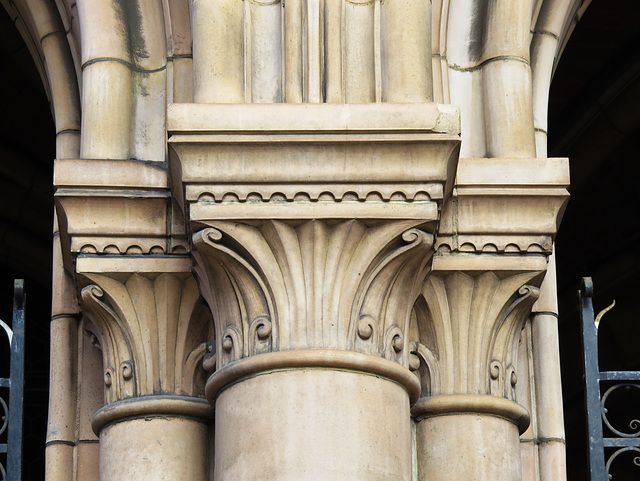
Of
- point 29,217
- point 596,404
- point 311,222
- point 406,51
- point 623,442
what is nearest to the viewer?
point 311,222

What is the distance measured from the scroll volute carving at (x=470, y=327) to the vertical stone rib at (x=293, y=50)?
622 mm

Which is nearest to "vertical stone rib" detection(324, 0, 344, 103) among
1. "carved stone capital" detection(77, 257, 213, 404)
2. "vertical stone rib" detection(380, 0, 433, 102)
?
"vertical stone rib" detection(380, 0, 433, 102)

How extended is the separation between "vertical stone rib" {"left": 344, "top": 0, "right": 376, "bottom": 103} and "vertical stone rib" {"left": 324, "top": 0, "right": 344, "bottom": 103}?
0.07 ft

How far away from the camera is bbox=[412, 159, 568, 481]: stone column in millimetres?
3861

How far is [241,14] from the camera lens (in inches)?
156

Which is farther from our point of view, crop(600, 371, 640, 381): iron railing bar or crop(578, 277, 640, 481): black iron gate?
crop(600, 371, 640, 381): iron railing bar

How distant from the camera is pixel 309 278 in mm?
3727

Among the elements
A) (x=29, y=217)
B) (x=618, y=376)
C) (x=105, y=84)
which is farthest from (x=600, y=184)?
(x=105, y=84)

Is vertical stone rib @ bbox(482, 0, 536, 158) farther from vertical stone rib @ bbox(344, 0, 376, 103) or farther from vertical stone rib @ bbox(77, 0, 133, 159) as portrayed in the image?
vertical stone rib @ bbox(77, 0, 133, 159)

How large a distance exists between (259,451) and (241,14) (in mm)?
1207

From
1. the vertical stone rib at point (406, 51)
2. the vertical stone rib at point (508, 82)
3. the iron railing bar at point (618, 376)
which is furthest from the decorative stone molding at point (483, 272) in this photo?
the iron railing bar at point (618, 376)

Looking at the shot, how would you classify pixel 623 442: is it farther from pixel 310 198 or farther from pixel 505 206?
pixel 310 198

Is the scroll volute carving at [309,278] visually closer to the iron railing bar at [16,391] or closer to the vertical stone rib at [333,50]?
the vertical stone rib at [333,50]

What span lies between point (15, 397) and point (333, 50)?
132 cm
